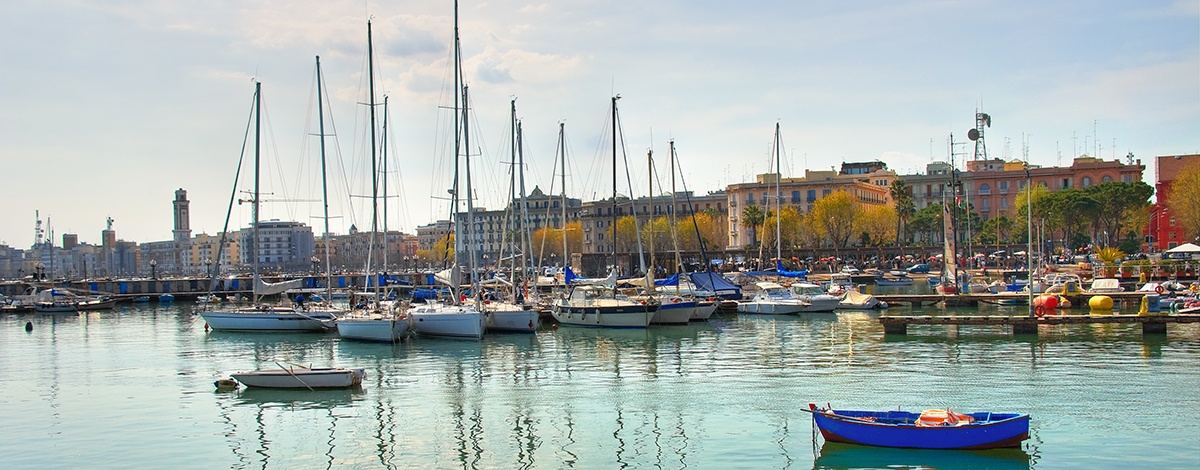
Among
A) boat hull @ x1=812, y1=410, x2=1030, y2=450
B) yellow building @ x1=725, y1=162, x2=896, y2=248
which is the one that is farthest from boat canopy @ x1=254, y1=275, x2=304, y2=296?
yellow building @ x1=725, y1=162, x2=896, y2=248

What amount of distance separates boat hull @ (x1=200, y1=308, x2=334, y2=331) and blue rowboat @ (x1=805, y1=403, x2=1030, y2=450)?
43.0 meters

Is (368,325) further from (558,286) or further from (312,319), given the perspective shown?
(558,286)

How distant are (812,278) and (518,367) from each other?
233 ft

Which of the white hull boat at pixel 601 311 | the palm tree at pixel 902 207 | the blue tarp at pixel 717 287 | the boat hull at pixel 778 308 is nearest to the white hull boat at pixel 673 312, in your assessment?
the white hull boat at pixel 601 311

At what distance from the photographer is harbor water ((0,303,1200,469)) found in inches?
1092

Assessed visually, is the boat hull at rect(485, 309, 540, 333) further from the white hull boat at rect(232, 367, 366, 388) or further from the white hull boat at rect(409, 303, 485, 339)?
the white hull boat at rect(232, 367, 366, 388)

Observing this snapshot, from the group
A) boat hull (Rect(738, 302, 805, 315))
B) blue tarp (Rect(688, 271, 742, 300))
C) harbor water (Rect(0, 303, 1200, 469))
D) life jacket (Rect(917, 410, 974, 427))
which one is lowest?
harbor water (Rect(0, 303, 1200, 469))

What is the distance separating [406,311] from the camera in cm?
5872

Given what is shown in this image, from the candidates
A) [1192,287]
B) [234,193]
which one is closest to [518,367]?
[234,193]

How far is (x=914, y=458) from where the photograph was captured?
26.6 m

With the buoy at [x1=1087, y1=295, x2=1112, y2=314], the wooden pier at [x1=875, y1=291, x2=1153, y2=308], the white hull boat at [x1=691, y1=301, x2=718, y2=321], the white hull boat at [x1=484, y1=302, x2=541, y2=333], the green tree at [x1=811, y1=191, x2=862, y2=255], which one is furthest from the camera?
the green tree at [x1=811, y1=191, x2=862, y2=255]

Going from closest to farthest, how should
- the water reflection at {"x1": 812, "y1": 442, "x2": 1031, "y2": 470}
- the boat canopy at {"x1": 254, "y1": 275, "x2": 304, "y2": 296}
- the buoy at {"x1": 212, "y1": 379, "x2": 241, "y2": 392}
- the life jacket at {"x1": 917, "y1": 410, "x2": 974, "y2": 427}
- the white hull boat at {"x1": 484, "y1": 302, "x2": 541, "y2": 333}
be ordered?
the water reflection at {"x1": 812, "y1": 442, "x2": 1031, "y2": 470} → the life jacket at {"x1": 917, "y1": 410, "x2": 974, "y2": 427} → the buoy at {"x1": 212, "y1": 379, "x2": 241, "y2": 392} → the white hull boat at {"x1": 484, "y1": 302, "x2": 541, "y2": 333} → the boat canopy at {"x1": 254, "y1": 275, "x2": 304, "y2": 296}

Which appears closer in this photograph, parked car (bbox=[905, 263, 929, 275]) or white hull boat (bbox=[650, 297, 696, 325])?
white hull boat (bbox=[650, 297, 696, 325])

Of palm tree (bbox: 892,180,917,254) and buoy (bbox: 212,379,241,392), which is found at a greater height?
palm tree (bbox: 892,180,917,254)
